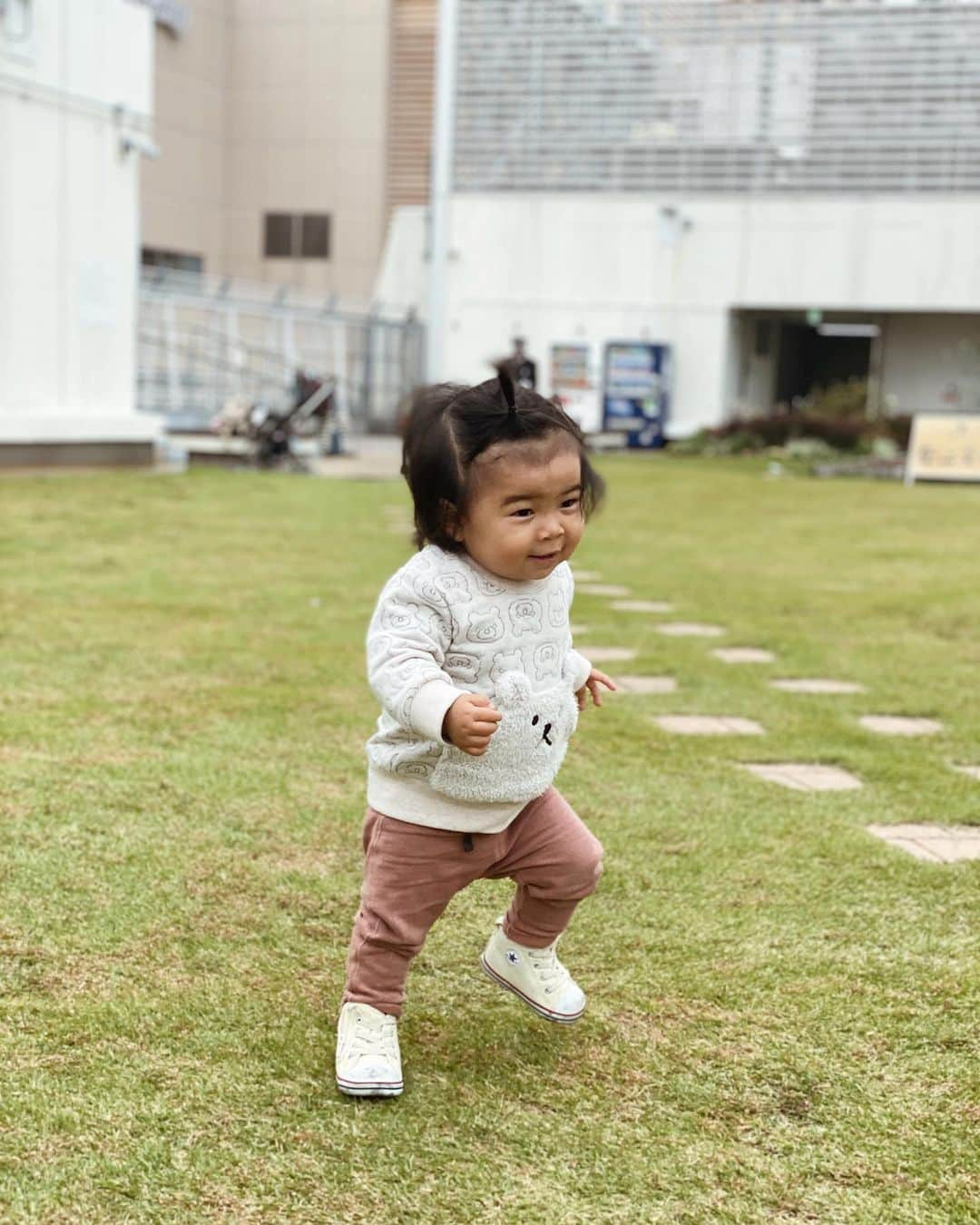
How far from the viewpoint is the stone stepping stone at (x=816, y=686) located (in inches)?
192

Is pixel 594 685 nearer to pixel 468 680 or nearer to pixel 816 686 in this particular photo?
pixel 468 680

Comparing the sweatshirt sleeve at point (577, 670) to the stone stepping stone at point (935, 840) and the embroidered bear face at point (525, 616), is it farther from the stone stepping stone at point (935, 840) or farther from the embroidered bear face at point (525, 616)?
the stone stepping stone at point (935, 840)

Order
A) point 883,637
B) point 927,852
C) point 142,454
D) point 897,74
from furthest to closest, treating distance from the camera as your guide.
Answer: point 897,74, point 142,454, point 883,637, point 927,852

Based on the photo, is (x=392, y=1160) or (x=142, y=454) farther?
(x=142, y=454)

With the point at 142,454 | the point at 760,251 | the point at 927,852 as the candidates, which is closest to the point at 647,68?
the point at 760,251

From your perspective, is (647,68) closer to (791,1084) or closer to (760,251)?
(760,251)

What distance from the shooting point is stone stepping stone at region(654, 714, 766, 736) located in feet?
13.9

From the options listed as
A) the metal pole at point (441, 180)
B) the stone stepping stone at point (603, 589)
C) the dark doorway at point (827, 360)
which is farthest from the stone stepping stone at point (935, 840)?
the dark doorway at point (827, 360)

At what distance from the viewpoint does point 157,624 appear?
5.50m

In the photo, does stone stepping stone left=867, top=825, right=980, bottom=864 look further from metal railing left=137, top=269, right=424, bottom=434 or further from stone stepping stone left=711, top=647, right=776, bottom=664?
metal railing left=137, top=269, right=424, bottom=434

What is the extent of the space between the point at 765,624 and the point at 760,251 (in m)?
17.5

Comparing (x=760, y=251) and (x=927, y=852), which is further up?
(x=760, y=251)

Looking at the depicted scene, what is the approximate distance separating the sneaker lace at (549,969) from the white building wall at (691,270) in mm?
21221

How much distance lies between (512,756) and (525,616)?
0.21m
